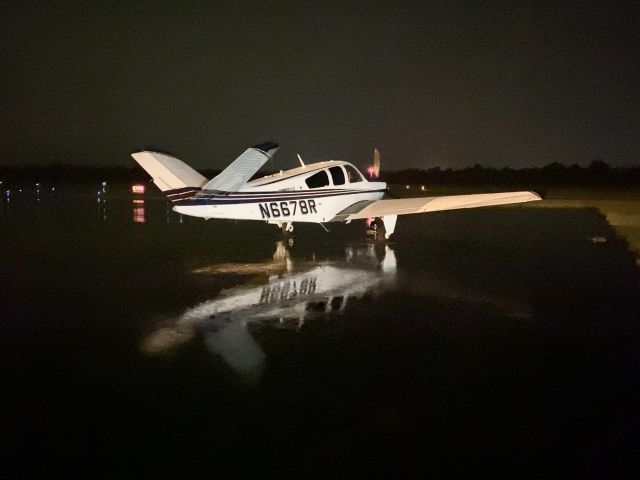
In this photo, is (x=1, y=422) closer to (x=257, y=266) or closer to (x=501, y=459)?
(x=501, y=459)

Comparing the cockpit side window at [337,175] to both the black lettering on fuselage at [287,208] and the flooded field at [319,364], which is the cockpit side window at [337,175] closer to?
the black lettering on fuselage at [287,208]

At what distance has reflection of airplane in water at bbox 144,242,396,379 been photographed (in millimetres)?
7932

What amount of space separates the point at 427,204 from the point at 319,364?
10922mm

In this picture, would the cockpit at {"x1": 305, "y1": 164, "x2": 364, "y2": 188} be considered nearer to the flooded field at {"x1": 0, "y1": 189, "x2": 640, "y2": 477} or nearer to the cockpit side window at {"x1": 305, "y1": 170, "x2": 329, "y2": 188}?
the cockpit side window at {"x1": 305, "y1": 170, "x2": 329, "y2": 188}

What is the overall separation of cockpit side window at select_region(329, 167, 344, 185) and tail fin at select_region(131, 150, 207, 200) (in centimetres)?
380

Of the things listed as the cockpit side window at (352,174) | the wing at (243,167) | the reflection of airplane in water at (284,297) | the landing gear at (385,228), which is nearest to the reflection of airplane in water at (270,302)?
the reflection of airplane in water at (284,297)

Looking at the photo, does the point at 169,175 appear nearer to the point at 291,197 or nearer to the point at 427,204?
the point at 291,197

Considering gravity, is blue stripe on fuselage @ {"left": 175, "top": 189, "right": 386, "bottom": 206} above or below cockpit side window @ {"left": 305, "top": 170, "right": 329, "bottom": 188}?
below

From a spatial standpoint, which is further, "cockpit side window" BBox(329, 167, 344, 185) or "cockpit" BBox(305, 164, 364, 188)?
"cockpit side window" BBox(329, 167, 344, 185)

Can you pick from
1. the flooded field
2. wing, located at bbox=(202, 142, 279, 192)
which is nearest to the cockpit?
wing, located at bbox=(202, 142, 279, 192)

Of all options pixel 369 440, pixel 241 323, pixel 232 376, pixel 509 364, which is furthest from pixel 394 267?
pixel 369 440

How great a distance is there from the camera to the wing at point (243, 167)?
49.5 ft

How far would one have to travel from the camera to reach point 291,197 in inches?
659

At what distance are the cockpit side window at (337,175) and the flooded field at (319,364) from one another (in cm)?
305
